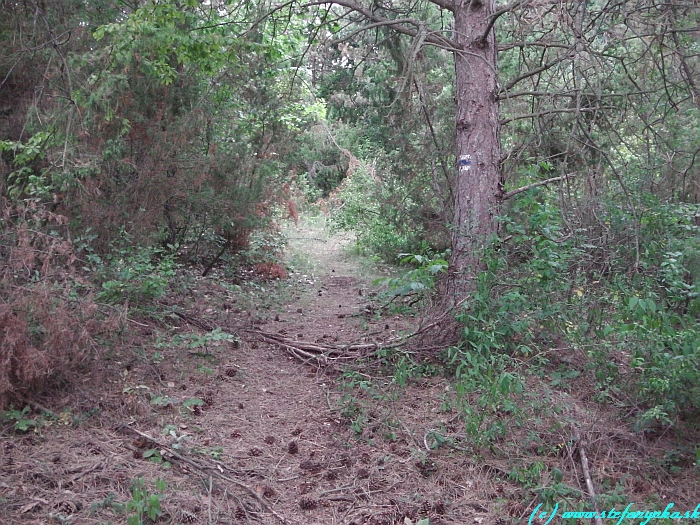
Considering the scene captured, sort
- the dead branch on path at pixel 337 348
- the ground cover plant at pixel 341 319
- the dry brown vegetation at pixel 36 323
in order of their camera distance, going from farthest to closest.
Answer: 1. the dead branch on path at pixel 337 348
2. the dry brown vegetation at pixel 36 323
3. the ground cover plant at pixel 341 319

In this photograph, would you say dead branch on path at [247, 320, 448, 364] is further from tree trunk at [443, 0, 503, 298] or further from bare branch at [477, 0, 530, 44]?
bare branch at [477, 0, 530, 44]

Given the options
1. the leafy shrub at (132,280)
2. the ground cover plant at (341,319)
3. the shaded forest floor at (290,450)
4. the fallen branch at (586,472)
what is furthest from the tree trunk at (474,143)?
the leafy shrub at (132,280)

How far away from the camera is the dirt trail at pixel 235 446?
12.2ft

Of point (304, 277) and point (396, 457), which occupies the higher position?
point (304, 277)

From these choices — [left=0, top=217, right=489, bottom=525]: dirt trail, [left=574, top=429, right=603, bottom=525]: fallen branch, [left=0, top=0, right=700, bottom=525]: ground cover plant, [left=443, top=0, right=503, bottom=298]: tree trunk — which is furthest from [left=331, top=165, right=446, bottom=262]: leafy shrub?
[left=574, top=429, right=603, bottom=525]: fallen branch

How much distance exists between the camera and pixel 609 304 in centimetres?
517

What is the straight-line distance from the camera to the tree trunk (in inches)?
243

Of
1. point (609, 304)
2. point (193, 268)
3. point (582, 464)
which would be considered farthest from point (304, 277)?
point (582, 464)

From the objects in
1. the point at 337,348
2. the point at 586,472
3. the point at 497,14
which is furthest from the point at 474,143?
the point at 586,472

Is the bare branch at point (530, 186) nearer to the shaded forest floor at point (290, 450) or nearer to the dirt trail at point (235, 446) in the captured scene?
the shaded forest floor at point (290, 450)

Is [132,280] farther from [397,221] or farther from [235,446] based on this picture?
[397,221]

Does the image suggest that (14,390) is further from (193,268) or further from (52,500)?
(193,268)

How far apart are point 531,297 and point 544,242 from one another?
48cm

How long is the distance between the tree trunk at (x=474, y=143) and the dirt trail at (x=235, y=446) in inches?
51.3
